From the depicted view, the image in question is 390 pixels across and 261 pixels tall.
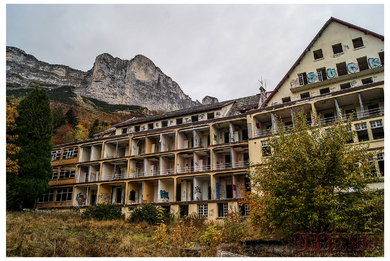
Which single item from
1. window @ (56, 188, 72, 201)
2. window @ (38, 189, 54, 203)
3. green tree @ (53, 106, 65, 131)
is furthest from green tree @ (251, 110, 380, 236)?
green tree @ (53, 106, 65, 131)

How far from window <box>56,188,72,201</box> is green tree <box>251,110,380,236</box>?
35444 millimetres

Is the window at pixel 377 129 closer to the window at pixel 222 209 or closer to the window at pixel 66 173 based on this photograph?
the window at pixel 222 209

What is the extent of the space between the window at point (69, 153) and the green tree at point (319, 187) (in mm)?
37415

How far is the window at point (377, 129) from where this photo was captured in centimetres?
2677

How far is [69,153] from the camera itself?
149 ft

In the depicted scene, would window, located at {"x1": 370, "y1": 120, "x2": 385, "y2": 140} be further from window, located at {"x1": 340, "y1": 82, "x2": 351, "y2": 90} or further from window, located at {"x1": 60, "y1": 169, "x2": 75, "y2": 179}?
window, located at {"x1": 60, "y1": 169, "x2": 75, "y2": 179}

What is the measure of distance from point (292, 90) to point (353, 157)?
64.2 feet

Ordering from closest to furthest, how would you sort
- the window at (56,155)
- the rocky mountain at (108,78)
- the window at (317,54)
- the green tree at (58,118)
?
1. the window at (317,54)
2. the window at (56,155)
3. the green tree at (58,118)
4. the rocky mountain at (108,78)

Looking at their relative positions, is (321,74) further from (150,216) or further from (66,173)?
(66,173)

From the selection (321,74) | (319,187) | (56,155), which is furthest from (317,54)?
(56,155)

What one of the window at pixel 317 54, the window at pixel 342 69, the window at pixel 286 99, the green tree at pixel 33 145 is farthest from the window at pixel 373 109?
the green tree at pixel 33 145

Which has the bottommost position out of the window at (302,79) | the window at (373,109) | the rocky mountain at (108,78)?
the window at (373,109)

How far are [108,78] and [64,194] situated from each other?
95.0 m

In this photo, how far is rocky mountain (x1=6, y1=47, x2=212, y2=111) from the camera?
125 metres
